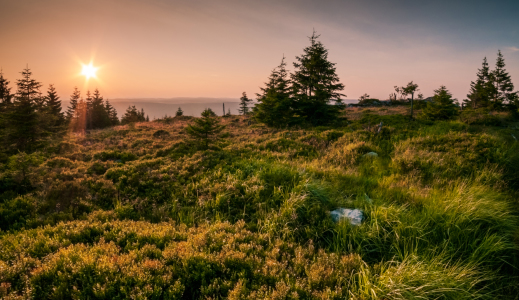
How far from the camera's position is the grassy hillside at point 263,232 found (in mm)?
3486

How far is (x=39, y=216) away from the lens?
20.1 ft

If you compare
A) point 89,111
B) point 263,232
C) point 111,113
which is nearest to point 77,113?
point 89,111

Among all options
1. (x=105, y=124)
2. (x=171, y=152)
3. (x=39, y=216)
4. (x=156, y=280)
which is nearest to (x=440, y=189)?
(x=156, y=280)

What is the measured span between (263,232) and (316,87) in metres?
18.8

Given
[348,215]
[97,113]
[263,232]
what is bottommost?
[263,232]

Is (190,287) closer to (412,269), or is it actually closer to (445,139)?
(412,269)

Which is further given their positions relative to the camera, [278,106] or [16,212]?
[278,106]

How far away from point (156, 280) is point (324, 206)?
414 centimetres

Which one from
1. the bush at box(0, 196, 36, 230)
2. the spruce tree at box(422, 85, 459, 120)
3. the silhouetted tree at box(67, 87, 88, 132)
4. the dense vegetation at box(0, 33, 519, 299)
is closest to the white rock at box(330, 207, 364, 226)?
the dense vegetation at box(0, 33, 519, 299)

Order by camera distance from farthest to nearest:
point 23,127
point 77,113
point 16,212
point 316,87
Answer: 1. point 77,113
2. point 316,87
3. point 23,127
4. point 16,212

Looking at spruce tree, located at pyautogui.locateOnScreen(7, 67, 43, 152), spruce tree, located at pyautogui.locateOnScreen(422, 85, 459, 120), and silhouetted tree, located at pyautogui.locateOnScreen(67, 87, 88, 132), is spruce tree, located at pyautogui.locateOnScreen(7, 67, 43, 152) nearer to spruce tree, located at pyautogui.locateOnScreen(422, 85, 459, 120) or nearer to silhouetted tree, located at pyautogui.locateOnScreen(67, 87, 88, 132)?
silhouetted tree, located at pyautogui.locateOnScreen(67, 87, 88, 132)

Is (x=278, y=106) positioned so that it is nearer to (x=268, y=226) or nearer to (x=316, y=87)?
(x=316, y=87)

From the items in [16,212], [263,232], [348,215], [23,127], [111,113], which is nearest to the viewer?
[263,232]

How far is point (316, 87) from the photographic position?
2141cm
